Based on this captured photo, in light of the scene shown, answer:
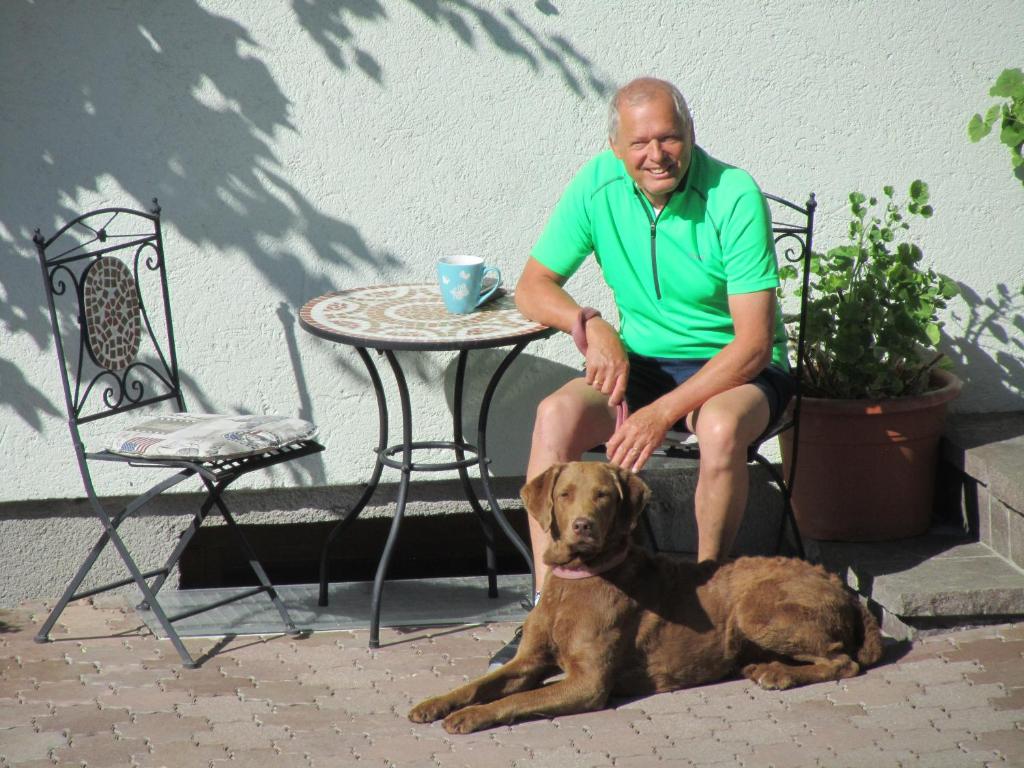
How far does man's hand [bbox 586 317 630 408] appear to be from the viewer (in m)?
4.05

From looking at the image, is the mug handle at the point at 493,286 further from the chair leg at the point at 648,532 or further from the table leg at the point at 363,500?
the chair leg at the point at 648,532

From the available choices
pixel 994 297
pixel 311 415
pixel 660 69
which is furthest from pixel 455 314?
pixel 994 297

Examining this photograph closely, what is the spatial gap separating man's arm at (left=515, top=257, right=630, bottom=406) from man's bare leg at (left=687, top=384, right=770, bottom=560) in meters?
0.29

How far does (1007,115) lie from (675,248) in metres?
1.60

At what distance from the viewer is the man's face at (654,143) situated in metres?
4.00

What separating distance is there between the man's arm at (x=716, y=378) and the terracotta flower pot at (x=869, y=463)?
680 millimetres

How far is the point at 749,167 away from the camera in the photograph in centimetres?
491

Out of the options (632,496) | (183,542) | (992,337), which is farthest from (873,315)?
(183,542)

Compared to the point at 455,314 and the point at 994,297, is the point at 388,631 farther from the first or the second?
the point at 994,297

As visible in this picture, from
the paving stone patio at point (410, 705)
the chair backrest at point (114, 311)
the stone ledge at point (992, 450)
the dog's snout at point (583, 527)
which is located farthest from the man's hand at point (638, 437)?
the chair backrest at point (114, 311)

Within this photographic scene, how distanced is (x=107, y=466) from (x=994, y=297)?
11.6ft

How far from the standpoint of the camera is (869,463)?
4.66m

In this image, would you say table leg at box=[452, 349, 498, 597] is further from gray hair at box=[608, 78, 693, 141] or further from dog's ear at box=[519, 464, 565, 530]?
gray hair at box=[608, 78, 693, 141]

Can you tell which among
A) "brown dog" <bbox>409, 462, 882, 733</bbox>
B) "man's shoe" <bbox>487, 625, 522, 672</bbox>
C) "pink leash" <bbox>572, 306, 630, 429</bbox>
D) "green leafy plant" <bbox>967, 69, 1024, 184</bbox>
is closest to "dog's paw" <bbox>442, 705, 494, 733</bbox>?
"brown dog" <bbox>409, 462, 882, 733</bbox>
